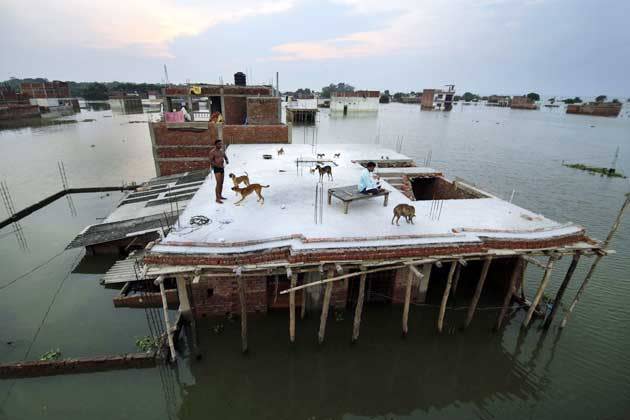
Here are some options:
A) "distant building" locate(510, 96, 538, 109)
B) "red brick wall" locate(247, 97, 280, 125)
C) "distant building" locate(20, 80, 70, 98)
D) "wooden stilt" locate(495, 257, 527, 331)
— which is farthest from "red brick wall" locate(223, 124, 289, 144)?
"distant building" locate(510, 96, 538, 109)

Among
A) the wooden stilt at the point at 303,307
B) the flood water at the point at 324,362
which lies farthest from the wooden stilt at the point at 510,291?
the wooden stilt at the point at 303,307

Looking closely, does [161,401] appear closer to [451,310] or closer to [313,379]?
[313,379]

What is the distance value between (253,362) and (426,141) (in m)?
48.6

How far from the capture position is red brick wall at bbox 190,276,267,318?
9570 millimetres

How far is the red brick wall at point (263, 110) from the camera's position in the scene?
23.7 m

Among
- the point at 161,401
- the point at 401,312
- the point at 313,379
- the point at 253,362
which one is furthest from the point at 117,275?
the point at 401,312

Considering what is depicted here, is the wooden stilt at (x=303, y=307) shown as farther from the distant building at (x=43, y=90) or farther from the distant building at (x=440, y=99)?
the distant building at (x=440, y=99)

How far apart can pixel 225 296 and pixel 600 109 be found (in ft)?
430

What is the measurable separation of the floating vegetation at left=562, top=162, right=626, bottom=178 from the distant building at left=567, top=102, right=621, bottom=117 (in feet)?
283

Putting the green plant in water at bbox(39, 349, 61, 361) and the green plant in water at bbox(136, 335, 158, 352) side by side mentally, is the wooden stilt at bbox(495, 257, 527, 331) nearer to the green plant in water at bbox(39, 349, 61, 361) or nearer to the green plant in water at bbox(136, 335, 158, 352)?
the green plant in water at bbox(136, 335, 158, 352)

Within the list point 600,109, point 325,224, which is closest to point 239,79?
point 325,224

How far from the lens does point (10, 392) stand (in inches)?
304

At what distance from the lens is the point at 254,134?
21719 millimetres

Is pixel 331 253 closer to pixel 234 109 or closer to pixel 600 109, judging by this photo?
pixel 234 109
